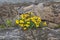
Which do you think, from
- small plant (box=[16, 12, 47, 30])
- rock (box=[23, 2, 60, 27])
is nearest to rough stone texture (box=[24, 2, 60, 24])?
rock (box=[23, 2, 60, 27])

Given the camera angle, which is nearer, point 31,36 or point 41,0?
point 31,36

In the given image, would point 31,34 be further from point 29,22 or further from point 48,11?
point 48,11

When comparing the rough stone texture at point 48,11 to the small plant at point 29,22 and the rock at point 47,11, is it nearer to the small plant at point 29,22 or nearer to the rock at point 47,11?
the rock at point 47,11

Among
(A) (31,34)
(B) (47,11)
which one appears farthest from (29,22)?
(B) (47,11)

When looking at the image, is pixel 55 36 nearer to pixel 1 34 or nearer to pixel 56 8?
pixel 56 8

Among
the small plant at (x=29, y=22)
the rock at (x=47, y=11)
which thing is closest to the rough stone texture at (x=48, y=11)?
the rock at (x=47, y=11)

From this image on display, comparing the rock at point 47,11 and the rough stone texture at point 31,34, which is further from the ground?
the rock at point 47,11

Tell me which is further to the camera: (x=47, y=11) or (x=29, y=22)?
(x=47, y=11)

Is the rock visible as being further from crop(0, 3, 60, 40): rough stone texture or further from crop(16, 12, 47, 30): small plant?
crop(16, 12, 47, 30): small plant

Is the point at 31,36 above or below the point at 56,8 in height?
below

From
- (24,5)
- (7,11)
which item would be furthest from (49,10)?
(7,11)

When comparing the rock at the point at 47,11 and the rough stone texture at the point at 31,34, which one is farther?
the rock at the point at 47,11
